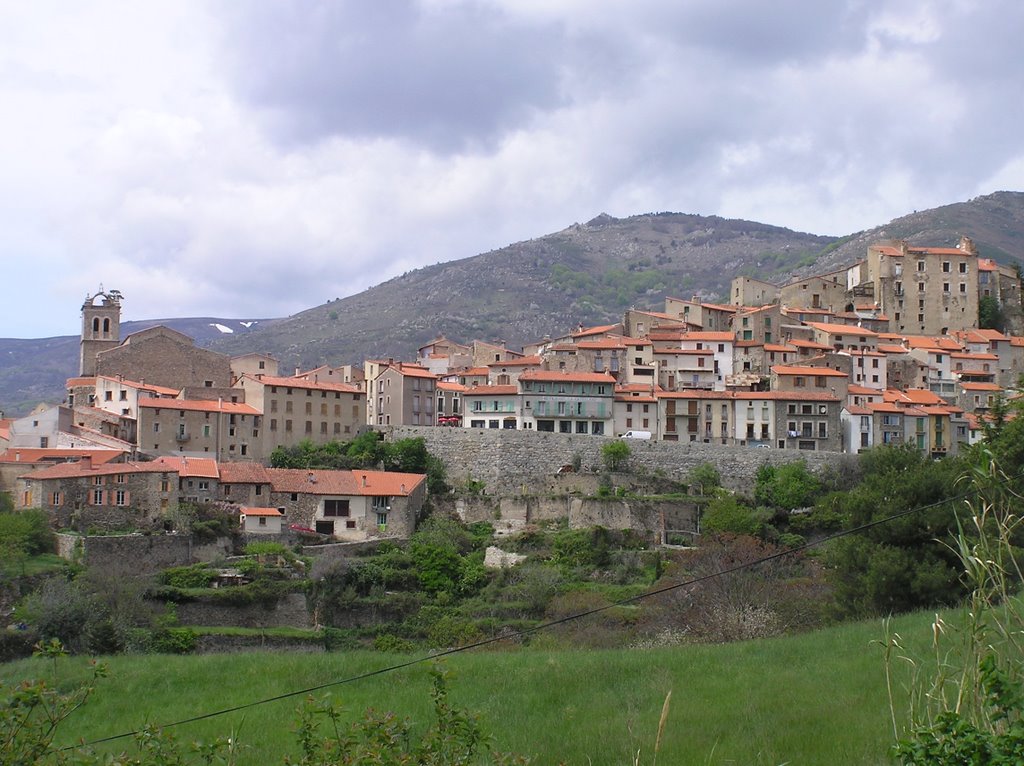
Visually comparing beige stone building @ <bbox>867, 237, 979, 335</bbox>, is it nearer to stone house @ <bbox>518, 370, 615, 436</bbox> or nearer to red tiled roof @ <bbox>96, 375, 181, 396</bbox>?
stone house @ <bbox>518, 370, 615, 436</bbox>

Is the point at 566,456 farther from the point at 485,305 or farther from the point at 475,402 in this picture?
the point at 485,305

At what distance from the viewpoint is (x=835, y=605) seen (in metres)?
27.7

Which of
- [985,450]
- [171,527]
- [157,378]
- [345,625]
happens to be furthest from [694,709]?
[157,378]

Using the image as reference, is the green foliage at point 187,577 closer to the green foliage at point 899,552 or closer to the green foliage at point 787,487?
the green foliage at point 899,552

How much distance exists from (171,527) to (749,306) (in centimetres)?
4708

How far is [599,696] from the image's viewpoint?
1504 cm

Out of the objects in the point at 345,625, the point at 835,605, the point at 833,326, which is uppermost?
the point at 833,326

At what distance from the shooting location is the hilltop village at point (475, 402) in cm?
4881

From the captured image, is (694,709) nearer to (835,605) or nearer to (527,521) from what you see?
(835,605)

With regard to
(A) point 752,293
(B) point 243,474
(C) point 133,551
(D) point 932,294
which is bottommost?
(C) point 133,551

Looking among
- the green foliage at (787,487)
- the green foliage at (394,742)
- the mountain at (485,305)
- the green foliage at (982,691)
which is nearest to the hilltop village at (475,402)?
the green foliage at (787,487)

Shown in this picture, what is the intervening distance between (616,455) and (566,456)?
8.35 ft

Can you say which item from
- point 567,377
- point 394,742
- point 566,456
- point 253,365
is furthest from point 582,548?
point 394,742

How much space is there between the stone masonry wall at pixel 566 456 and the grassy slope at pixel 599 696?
35252mm
